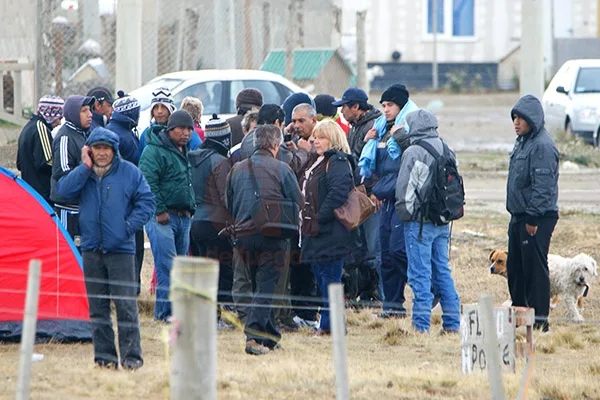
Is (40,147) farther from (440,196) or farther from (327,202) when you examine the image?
(440,196)

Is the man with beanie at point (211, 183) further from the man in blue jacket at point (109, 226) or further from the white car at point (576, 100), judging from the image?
the white car at point (576, 100)

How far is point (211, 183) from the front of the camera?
10.3 meters

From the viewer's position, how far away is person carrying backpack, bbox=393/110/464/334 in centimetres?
996

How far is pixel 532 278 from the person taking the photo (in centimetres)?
1035

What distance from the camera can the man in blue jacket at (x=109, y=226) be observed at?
837 centimetres

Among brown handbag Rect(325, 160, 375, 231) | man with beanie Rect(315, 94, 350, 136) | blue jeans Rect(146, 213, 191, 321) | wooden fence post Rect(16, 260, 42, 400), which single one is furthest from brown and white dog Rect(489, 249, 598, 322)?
wooden fence post Rect(16, 260, 42, 400)

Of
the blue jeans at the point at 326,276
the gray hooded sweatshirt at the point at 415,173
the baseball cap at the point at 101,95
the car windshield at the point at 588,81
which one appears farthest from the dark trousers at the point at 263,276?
the car windshield at the point at 588,81

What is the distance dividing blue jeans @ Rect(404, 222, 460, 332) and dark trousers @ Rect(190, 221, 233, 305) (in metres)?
1.53

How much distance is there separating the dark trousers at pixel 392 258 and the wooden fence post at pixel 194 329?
17.1 feet

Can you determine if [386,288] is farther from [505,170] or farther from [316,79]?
[316,79]

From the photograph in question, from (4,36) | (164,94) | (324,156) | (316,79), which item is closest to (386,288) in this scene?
(324,156)

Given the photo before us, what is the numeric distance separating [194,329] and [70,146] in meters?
4.74

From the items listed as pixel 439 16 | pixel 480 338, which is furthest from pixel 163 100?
pixel 439 16

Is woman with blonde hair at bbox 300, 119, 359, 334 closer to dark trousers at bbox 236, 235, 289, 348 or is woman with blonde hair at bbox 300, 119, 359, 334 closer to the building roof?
dark trousers at bbox 236, 235, 289, 348
